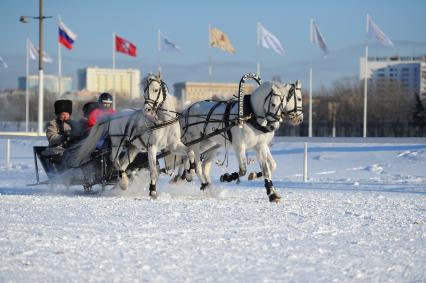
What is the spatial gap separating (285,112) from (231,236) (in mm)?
4424

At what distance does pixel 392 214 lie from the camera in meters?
10.8

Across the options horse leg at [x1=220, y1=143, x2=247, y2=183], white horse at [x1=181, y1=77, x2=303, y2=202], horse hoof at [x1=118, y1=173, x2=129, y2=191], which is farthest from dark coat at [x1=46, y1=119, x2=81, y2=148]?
horse leg at [x1=220, y1=143, x2=247, y2=183]

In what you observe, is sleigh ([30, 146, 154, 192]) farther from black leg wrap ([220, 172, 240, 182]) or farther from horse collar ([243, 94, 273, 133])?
horse collar ([243, 94, 273, 133])

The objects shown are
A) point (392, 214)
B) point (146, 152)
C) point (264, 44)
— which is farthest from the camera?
point (264, 44)

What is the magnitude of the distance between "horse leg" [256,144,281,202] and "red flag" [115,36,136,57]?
32.6m

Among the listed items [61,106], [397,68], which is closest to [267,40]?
[61,106]

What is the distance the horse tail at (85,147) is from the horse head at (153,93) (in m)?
1.59

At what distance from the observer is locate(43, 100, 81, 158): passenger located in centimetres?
1434

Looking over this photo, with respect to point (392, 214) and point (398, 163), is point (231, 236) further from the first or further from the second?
point (398, 163)

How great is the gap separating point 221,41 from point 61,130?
26.0m

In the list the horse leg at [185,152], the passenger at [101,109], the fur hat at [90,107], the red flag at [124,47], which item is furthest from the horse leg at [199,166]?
the red flag at [124,47]

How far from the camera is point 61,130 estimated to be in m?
14.7

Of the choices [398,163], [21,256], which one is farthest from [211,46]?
[21,256]

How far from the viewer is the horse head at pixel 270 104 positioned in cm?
1241
